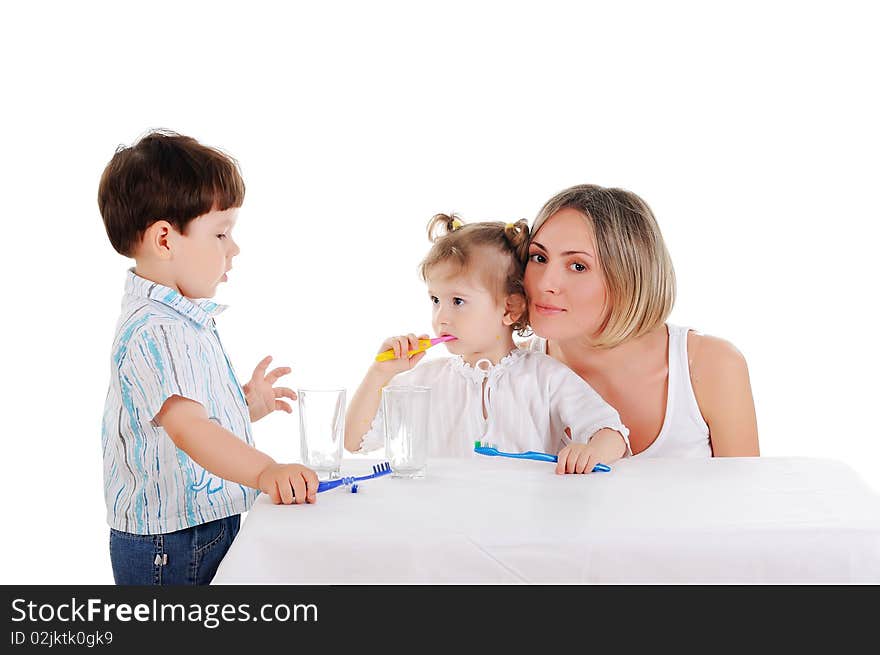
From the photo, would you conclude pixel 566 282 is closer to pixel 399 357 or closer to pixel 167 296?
pixel 399 357

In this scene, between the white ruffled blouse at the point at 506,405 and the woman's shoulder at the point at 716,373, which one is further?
the woman's shoulder at the point at 716,373

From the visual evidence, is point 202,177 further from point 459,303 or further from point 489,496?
point 489,496

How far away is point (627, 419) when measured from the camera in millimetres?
2197

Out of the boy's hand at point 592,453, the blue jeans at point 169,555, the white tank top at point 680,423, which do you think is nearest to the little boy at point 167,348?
the blue jeans at point 169,555

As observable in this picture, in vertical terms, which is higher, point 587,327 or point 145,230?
point 145,230

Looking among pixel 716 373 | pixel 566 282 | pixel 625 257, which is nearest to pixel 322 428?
pixel 566 282

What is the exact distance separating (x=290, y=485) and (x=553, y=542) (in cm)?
41

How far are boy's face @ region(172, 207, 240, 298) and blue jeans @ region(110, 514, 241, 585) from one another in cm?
44

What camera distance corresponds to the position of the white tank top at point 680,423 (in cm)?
218

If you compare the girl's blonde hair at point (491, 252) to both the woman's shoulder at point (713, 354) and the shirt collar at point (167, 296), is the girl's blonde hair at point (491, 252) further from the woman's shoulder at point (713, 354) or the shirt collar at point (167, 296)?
the shirt collar at point (167, 296)

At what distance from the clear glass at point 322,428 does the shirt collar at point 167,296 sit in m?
0.31
